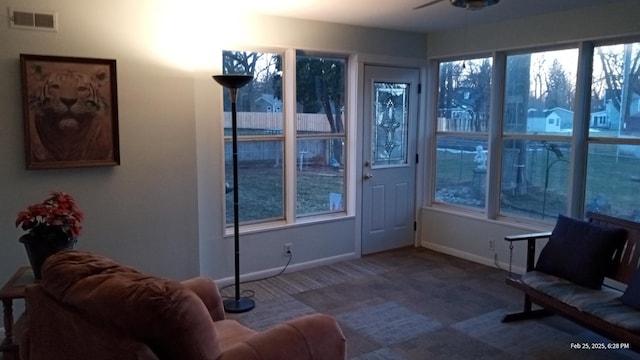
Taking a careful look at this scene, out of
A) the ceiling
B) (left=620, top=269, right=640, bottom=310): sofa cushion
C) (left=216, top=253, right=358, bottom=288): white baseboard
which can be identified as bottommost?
(left=216, top=253, right=358, bottom=288): white baseboard

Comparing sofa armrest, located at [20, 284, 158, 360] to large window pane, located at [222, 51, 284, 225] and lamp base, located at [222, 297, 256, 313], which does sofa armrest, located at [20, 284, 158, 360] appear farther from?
large window pane, located at [222, 51, 284, 225]

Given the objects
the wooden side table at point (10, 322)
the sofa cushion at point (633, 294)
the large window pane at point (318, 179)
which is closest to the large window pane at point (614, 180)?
the sofa cushion at point (633, 294)

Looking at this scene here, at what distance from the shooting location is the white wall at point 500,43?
4043 mm

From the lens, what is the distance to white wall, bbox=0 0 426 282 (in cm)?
323

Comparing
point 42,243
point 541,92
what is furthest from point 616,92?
point 42,243

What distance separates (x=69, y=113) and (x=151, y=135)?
58 centimetres

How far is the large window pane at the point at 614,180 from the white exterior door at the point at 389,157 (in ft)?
6.21

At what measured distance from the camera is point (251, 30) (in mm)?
4324

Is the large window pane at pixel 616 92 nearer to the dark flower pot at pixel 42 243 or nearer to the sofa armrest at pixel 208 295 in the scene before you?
the sofa armrest at pixel 208 295

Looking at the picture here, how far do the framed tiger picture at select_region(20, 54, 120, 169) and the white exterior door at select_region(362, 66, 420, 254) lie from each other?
262cm

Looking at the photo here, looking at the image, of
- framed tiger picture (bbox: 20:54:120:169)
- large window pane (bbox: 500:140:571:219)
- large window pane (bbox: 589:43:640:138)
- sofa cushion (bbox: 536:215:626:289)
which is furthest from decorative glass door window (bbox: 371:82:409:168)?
framed tiger picture (bbox: 20:54:120:169)

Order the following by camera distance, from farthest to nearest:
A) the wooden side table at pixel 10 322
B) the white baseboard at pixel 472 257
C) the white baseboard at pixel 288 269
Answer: the white baseboard at pixel 472 257 → the white baseboard at pixel 288 269 → the wooden side table at pixel 10 322

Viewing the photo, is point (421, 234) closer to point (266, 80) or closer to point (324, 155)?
point (324, 155)

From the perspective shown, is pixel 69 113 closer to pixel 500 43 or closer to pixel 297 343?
pixel 297 343
